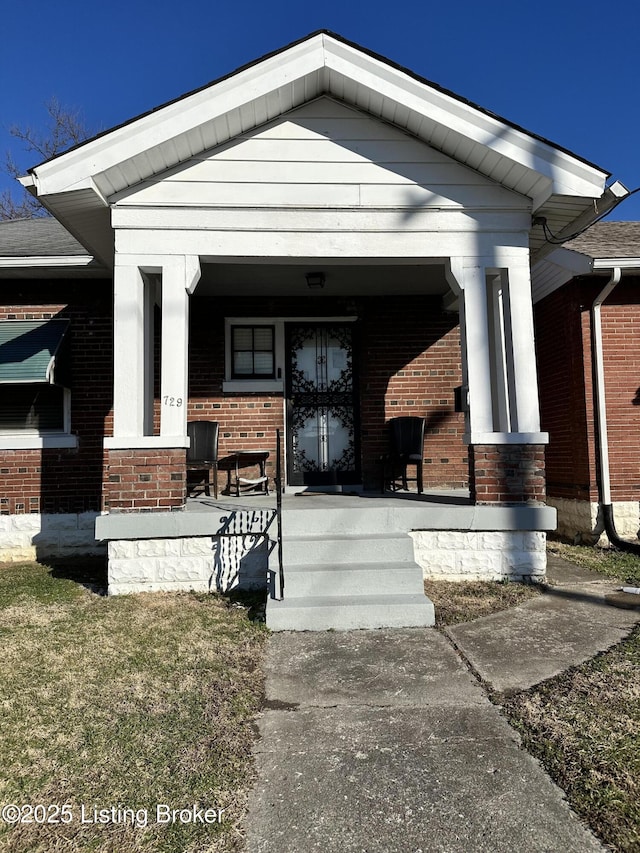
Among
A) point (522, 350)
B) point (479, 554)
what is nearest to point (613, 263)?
point (522, 350)

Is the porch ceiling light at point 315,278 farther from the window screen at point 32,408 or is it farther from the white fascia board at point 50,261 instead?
the window screen at point 32,408

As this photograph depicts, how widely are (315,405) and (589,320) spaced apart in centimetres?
381

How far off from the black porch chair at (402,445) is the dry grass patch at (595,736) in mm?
3739

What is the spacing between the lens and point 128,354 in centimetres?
522

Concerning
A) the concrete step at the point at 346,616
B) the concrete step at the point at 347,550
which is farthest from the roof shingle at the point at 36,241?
the concrete step at the point at 346,616

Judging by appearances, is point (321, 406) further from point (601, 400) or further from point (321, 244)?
point (601, 400)

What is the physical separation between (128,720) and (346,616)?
5.86 ft

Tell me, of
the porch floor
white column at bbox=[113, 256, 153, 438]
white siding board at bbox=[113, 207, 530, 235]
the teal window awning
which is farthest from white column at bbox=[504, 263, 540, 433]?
the teal window awning

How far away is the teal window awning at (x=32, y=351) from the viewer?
644 centimetres

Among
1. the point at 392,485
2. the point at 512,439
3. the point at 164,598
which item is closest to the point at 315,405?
the point at 392,485

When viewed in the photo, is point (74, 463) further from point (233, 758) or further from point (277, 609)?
point (233, 758)

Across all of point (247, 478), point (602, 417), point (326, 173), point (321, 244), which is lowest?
point (247, 478)

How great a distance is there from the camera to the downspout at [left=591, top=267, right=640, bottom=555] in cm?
712

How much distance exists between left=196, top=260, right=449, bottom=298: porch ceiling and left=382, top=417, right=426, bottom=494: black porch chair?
174cm
